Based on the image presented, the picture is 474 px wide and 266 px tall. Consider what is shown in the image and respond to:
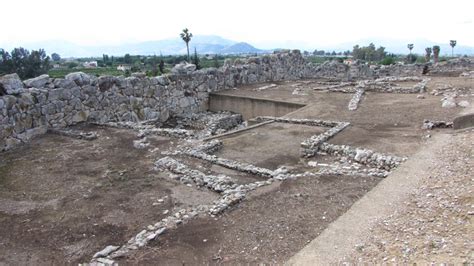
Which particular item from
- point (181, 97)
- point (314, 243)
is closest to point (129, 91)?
point (181, 97)

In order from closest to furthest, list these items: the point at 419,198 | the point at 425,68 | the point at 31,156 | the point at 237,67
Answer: the point at 419,198, the point at 31,156, the point at 237,67, the point at 425,68

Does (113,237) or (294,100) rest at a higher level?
(294,100)

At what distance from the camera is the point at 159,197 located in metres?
7.98

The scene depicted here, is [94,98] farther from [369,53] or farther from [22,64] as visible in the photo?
[369,53]

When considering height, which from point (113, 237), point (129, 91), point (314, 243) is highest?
point (129, 91)

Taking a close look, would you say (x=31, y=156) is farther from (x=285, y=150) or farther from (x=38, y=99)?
(x=285, y=150)

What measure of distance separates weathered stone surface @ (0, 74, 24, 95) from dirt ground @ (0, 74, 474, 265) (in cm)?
181

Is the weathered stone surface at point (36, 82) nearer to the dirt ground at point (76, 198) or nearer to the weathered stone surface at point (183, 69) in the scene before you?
the dirt ground at point (76, 198)

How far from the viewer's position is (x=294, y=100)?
18.0 m

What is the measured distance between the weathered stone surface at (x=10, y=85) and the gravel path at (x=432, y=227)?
38.5 ft

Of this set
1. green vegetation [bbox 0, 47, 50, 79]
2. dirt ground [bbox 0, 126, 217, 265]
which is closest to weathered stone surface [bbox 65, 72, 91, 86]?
dirt ground [bbox 0, 126, 217, 265]

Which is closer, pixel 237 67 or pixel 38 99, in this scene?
pixel 38 99

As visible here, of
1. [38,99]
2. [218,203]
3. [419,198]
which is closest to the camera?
[419,198]

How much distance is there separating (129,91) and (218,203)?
996cm
